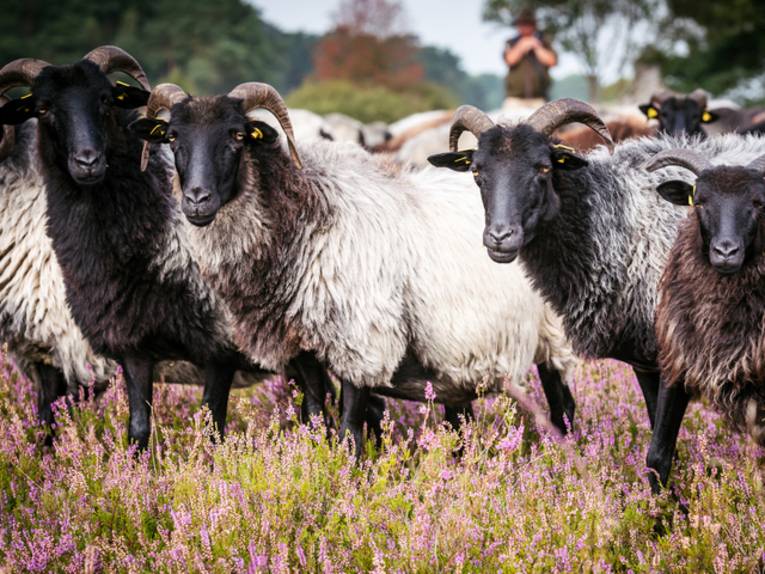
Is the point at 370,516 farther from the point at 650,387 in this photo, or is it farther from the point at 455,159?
the point at 455,159

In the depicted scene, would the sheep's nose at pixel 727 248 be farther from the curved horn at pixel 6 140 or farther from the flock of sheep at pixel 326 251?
the curved horn at pixel 6 140

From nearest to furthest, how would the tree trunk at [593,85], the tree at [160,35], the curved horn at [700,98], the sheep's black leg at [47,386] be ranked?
the sheep's black leg at [47,386]
the curved horn at [700,98]
the tree trunk at [593,85]
the tree at [160,35]

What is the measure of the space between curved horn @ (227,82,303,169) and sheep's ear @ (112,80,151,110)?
Answer: 0.74m

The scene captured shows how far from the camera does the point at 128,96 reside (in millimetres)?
5582

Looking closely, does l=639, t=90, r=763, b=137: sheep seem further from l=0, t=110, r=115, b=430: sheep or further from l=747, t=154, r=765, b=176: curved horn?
l=0, t=110, r=115, b=430: sheep

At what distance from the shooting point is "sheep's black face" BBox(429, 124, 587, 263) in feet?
15.2

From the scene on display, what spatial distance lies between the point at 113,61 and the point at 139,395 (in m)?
2.34

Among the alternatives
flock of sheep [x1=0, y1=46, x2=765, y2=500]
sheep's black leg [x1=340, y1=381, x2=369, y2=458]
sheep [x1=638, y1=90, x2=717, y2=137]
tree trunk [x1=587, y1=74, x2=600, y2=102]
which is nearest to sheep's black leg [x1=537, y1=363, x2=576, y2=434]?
flock of sheep [x1=0, y1=46, x2=765, y2=500]

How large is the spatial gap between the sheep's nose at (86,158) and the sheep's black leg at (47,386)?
1.76m

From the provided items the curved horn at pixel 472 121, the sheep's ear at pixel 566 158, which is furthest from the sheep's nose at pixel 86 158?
the sheep's ear at pixel 566 158

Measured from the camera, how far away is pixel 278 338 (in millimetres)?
5074

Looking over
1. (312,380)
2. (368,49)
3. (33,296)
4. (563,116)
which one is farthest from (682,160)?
(368,49)

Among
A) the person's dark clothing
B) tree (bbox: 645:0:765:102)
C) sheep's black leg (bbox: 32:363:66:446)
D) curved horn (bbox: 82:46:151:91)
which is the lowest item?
sheep's black leg (bbox: 32:363:66:446)

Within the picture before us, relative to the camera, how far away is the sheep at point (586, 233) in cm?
489
